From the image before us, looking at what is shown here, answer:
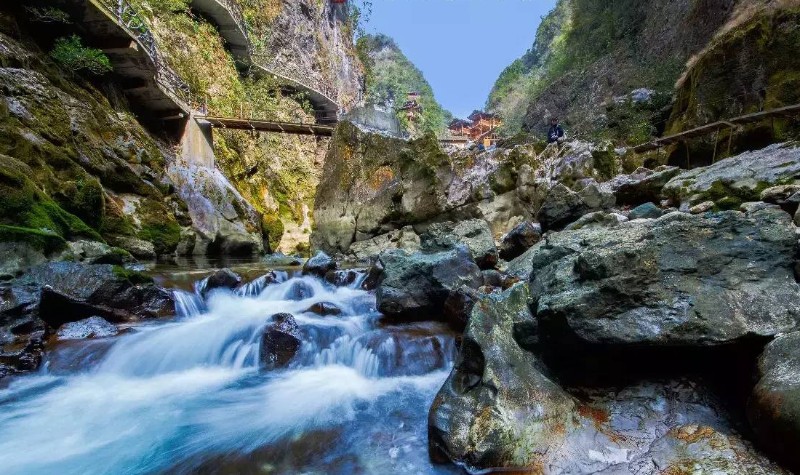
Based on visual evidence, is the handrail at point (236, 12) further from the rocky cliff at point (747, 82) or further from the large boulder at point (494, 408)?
the large boulder at point (494, 408)

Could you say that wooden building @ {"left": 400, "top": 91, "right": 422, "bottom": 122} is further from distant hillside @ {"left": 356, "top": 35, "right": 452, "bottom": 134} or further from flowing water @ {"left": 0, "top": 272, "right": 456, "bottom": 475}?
flowing water @ {"left": 0, "top": 272, "right": 456, "bottom": 475}

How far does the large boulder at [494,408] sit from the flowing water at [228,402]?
281 mm

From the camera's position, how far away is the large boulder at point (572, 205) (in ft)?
30.7

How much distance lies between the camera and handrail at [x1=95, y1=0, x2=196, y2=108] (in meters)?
12.4

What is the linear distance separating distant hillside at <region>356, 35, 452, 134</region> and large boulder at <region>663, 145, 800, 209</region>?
128 feet

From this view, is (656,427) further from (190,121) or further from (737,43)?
(190,121)

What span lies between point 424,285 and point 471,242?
93.8 inches

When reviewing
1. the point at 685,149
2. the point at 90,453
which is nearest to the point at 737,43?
the point at 685,149

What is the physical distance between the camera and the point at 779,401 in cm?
210

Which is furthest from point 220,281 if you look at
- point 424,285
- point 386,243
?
point 386,243

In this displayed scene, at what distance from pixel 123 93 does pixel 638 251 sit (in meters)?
18.2

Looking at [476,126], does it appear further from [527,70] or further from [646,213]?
[646,213]

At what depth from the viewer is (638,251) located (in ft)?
10.1

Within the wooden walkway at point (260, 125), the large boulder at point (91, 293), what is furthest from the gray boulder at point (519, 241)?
the wooden walkway at point (260, 125)
